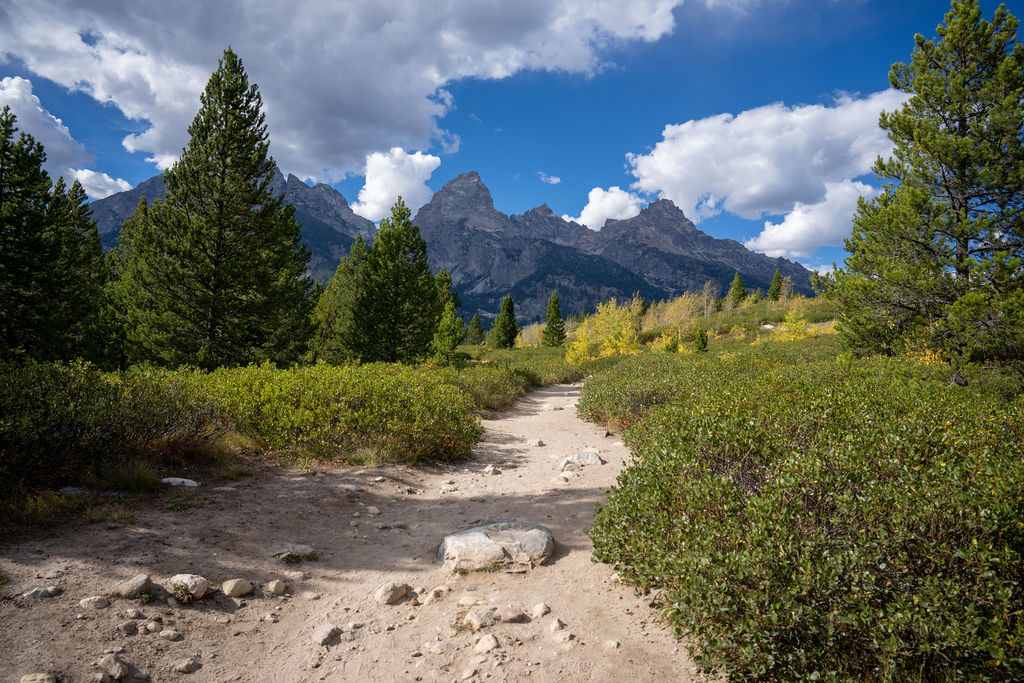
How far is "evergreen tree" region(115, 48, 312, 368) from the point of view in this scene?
16.1 meters

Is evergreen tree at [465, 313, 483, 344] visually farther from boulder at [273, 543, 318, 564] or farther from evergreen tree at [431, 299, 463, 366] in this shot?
boulder at [273, 543, 318, 564]

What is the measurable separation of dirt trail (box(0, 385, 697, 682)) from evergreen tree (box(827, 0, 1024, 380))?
10.1 meters

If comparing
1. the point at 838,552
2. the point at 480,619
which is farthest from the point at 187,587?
the point at 838,552

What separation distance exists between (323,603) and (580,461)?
490 cm

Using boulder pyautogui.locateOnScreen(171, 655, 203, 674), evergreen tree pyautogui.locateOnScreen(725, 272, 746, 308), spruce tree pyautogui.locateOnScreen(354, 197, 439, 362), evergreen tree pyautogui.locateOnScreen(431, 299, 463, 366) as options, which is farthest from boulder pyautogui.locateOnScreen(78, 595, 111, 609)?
evergreen tree pyautogui.locateOnScreen(725, 272, 746, 308)

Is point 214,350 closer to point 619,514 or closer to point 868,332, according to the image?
point 619,514

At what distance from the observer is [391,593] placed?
3.67m

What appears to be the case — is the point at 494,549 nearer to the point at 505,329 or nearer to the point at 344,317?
the point at 344,317

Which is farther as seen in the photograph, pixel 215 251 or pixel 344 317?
pixel 344 317

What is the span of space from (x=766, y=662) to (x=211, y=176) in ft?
66.3

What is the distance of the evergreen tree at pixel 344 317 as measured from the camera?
65.1 ft

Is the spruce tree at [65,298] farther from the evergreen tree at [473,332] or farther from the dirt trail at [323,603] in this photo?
the evergreen tree at [473,332]

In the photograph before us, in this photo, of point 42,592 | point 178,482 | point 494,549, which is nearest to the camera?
point 42,592

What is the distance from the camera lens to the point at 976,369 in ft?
32.6
